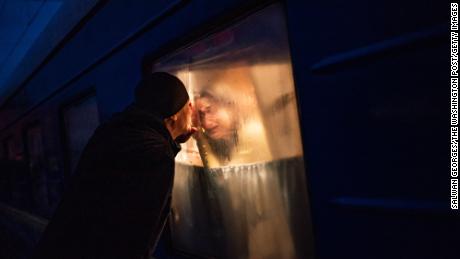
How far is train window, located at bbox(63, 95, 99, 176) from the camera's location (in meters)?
2.92

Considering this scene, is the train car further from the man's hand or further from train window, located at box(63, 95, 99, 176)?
train window, located at box(63, 95, 99, 176)

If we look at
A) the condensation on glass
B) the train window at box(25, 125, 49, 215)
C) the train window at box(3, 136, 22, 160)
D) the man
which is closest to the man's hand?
the condensation on glass

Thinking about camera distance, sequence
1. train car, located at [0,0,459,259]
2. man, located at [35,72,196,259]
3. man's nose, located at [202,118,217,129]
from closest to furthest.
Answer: train car, located at [0,0,459,259]
man, located at [35,72,196,259]
man's nose, located at [202,118,217,129]

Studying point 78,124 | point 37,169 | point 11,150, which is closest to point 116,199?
point 78,124

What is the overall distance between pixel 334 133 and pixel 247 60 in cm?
57

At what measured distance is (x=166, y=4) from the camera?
1.79 m

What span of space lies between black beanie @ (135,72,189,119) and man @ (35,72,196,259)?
4.5 inches

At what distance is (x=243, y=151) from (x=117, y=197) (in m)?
0.58

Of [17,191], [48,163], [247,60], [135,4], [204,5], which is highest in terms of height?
[135,4]

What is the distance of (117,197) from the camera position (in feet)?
4.34

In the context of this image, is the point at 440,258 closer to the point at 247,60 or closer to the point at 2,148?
the point at 247,60

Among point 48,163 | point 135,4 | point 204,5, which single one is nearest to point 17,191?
point 48,163

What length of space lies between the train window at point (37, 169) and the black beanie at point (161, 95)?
3.09 metres

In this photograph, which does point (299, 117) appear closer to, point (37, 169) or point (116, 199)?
point (116, 199)
